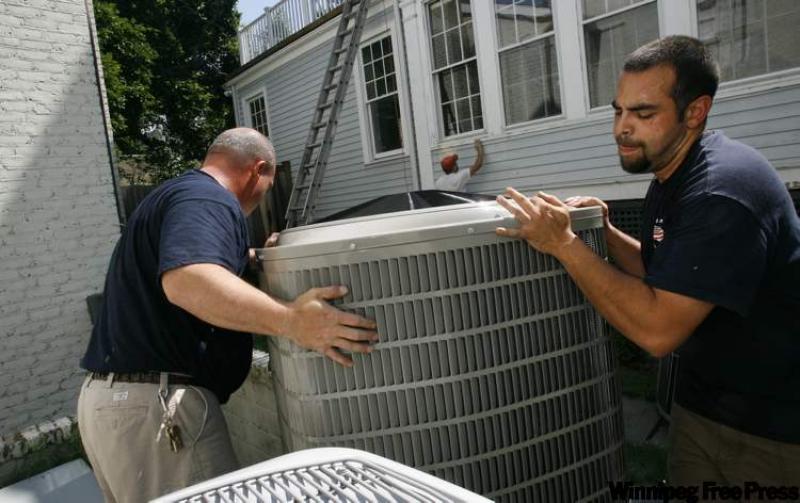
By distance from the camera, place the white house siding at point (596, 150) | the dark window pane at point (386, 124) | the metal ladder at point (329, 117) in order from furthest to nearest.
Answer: the dark window pane at point (386, 124)
the metal ladder at point (329, 117)
the white house siding at point (596, 150)

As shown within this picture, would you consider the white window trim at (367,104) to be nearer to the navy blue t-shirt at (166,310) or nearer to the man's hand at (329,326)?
the navy blue t-shirt at (166,310)

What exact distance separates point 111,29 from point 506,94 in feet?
43.7

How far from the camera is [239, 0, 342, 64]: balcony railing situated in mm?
11742

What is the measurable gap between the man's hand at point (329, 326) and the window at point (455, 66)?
23.2 ft

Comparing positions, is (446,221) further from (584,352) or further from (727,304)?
(727,304)

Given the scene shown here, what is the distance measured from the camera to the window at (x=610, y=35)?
5.88 m

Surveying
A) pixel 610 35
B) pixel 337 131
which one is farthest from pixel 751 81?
pixel 337 131

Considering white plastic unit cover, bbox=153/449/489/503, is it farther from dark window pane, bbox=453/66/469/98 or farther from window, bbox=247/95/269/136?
window, bbox=247/95/269/136

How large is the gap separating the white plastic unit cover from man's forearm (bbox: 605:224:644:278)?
3.37 ft

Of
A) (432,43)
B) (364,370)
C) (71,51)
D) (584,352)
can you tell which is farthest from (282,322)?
(432,43)

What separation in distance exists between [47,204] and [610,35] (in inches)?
231

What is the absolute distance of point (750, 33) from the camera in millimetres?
5133

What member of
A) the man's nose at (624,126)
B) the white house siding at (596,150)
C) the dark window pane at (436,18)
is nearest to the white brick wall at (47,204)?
the dark window pane at (436,18)

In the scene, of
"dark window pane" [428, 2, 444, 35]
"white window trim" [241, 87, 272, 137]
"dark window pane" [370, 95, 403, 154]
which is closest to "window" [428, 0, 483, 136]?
"dark window pane" [428, 2, 444, 35]
